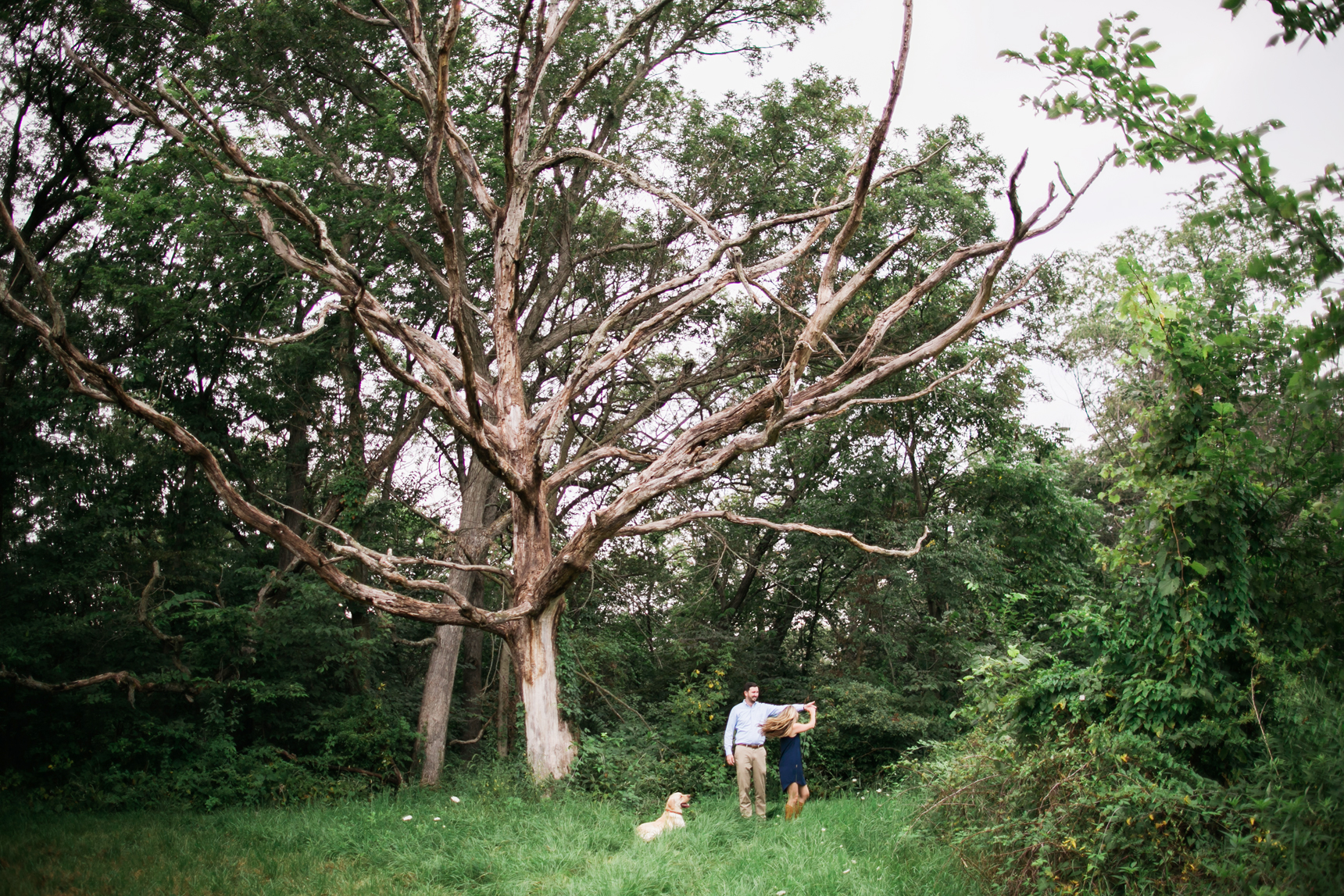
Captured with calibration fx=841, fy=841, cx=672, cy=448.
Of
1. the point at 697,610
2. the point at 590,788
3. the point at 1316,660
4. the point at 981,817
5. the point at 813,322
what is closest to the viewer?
the point at 1316,660

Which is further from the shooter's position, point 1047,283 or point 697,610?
point 697,610

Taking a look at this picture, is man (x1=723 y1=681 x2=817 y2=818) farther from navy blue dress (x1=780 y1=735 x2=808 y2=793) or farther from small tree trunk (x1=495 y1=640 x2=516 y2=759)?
small tree trunk (x1=495 y1=640 x2=516 y2=759)

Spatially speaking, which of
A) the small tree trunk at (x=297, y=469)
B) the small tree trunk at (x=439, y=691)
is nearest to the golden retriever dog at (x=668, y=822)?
A: the small tree trunk at (x=439, y=691)

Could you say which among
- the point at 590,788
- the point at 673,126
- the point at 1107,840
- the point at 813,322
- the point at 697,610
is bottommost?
the point at 590,788

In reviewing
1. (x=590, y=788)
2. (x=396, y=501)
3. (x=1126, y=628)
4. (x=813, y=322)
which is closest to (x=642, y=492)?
(x=813, y=322)

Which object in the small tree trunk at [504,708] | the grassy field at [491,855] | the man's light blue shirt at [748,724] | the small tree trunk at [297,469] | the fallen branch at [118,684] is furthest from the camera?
the small tree trunk at [297,469]

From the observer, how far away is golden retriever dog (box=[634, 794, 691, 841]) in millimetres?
7273

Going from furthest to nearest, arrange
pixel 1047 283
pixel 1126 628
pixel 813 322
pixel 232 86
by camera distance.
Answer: pixel 1047 283 < pixel 232 86 < pixel 813 322 < pixel 1126 628

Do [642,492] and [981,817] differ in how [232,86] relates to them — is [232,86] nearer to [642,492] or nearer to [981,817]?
[642,492]

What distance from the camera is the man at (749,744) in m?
8.98

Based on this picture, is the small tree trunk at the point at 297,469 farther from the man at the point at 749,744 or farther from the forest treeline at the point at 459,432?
the man at the point at 749,744

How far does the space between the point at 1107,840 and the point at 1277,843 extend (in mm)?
1093

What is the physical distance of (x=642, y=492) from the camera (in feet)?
28.3

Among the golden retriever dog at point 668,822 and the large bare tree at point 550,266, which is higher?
the large bare tree at point 550,266
